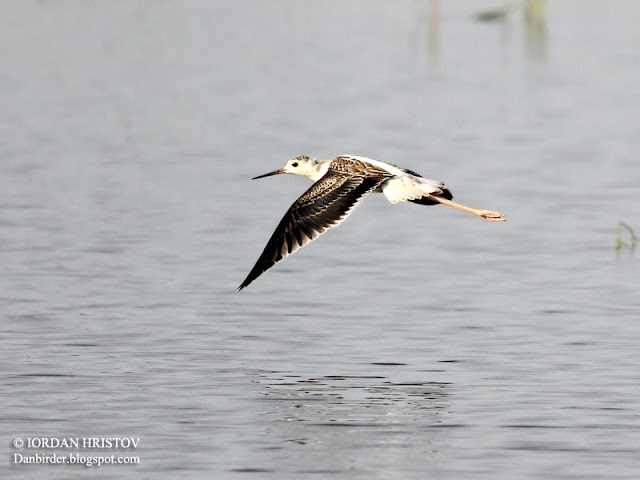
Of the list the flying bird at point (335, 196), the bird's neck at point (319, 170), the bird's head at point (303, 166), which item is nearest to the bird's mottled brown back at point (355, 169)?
the flying bird at point (335, 196)

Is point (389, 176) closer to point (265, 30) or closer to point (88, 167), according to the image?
point (88, 167)

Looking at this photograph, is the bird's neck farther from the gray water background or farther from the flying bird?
the gray water background

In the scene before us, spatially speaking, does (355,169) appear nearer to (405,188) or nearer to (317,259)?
(405,188)

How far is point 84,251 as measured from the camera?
14266mm

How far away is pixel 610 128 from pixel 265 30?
9.38m

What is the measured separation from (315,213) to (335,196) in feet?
0.86

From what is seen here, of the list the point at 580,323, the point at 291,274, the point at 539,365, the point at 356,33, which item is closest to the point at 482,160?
the point at 291,274

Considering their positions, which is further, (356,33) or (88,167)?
(356,33)

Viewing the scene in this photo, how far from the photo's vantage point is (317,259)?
14.3 metres

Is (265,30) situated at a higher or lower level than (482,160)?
higher

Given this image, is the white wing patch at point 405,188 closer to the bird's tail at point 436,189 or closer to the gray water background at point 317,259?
the bird's tail at point 436,189

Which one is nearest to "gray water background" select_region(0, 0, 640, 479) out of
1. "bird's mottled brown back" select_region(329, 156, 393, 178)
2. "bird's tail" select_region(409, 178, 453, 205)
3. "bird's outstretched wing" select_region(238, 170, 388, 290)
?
"bird's outstretched wing" select_region(238, 170, 388, 290)

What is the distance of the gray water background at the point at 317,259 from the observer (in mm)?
9227

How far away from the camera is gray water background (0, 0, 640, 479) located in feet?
30.3
